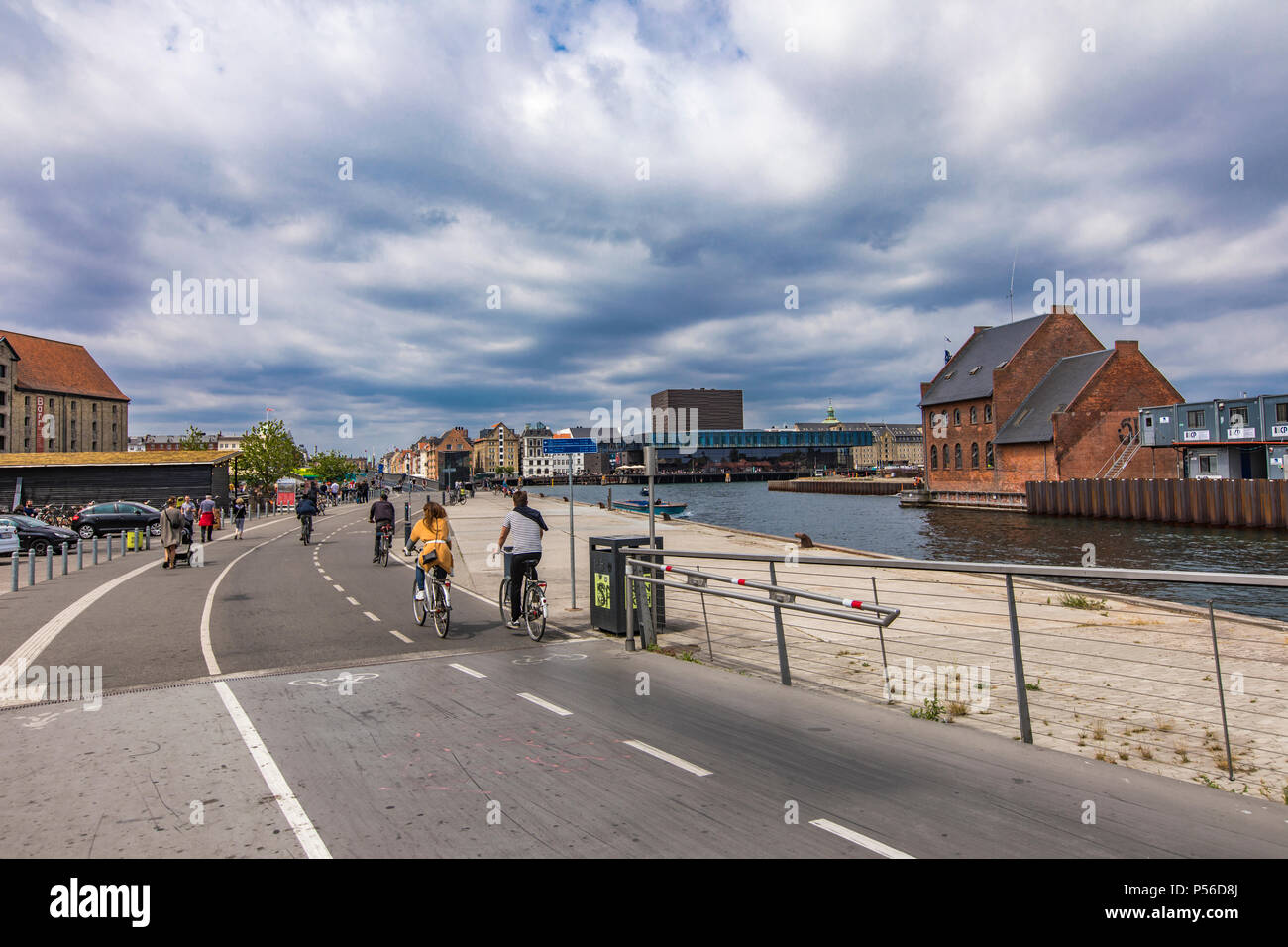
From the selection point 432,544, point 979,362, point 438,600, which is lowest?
point 438,600

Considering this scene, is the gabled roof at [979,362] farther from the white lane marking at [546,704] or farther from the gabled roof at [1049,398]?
the white lane marking at [546,704]

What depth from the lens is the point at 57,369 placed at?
331 ft

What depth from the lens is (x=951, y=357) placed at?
257ft

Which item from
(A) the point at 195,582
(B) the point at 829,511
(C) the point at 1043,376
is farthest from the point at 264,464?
(C) the point at 1043,376

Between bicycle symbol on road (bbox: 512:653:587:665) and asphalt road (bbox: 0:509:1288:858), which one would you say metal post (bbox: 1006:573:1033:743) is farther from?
bicycle symbol on road (bbox: 512:653:587:665)

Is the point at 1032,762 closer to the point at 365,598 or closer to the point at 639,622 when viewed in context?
the point at 639,622

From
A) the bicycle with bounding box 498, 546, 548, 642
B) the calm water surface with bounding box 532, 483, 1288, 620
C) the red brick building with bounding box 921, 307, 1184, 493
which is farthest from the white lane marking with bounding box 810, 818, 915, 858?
the red brick building with bounding box 921, 307, 1184, 493

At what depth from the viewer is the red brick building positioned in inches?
2314

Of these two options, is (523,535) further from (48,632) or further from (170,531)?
(170,531)

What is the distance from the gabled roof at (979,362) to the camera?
67625mm

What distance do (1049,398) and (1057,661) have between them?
6197 centimetres

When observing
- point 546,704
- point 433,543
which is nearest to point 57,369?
point 433,543

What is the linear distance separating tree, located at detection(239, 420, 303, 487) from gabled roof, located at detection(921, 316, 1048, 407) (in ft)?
218
